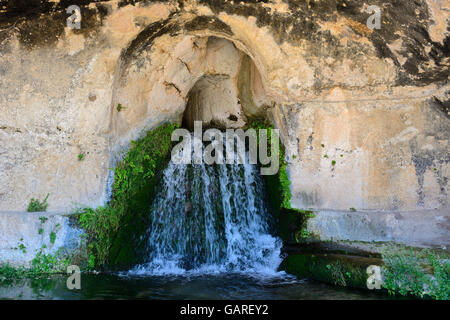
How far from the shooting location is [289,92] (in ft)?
21.4

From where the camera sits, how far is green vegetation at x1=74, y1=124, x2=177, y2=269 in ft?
20.0

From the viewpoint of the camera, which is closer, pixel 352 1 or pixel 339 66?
pixel 352 1

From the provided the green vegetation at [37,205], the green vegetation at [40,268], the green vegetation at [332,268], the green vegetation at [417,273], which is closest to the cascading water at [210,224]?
the green vegetation at [332,268]

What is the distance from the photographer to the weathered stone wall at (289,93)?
602cm

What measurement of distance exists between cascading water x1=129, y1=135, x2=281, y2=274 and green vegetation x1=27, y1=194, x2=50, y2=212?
1.41 m

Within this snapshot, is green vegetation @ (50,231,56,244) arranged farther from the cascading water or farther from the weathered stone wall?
the cascading water

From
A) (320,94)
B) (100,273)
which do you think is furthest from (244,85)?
(100,273)

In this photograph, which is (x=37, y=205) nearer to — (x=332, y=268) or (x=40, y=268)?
(x=40, y=268)

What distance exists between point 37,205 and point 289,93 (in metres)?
3.63

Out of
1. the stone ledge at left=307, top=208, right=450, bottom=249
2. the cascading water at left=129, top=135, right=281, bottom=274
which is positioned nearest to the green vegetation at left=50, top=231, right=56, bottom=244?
the cascading water at left=129, top=135, right=281, bottom=274
